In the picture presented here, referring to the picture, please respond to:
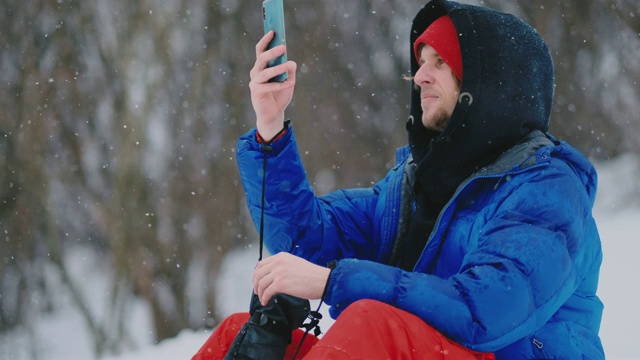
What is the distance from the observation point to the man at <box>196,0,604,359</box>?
5.61ft

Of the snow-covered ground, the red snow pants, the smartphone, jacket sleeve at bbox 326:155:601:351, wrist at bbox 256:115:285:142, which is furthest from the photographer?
the snow-covered ground

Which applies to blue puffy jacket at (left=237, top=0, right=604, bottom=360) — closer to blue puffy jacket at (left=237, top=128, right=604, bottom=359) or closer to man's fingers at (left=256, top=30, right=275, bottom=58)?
blue puffy jacket at (left=237, top=128, right=604, bottom=359)

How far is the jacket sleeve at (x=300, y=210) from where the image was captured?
229 centimetres

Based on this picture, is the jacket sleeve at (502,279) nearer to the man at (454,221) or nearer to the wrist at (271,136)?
the man at (454,221)

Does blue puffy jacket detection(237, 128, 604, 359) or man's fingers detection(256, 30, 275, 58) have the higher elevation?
man's fingers detection(256, 30, 275, 58)

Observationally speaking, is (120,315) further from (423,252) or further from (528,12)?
(423,252)

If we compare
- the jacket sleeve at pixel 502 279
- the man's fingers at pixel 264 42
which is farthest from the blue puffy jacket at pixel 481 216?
the man's fingers at pixel 264 42

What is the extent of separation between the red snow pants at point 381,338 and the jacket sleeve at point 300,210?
704 millimetres

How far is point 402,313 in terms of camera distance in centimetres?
168

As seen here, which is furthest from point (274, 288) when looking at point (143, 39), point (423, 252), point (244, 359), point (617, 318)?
point (143, 39)

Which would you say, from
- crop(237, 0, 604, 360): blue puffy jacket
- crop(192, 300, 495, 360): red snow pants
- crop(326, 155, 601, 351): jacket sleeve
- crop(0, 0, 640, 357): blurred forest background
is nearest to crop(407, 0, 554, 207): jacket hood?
crop(237, 0, 604, 360): blue puffy jacket

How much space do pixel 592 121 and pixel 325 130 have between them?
2368 mm

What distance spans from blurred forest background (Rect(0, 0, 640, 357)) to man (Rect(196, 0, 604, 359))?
11.7 ft

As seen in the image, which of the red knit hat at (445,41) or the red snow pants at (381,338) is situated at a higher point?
the red knit hat at (445,41)
